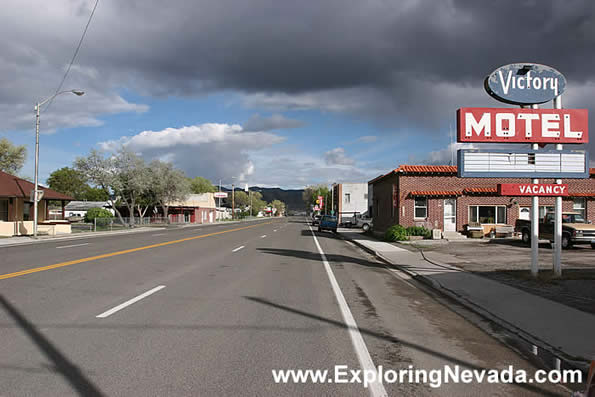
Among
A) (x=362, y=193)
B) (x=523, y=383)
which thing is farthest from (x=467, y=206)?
(x=362, y=193)

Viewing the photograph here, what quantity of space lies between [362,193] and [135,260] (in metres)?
65.5

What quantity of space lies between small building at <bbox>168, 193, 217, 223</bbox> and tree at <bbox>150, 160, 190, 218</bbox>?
327 cm

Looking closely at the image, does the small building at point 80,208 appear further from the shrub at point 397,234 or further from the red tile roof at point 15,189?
the shrub at point 397,234

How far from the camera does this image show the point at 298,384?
4844 mm

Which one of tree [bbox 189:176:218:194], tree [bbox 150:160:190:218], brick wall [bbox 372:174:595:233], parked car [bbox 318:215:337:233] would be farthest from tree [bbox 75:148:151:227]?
tree [bbox 189:176:218:194]

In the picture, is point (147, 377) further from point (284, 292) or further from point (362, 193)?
point (362, 193)

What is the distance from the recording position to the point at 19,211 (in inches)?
1597

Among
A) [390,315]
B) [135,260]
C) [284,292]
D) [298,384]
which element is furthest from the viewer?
[135,260]

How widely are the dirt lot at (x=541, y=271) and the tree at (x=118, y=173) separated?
42867 mm

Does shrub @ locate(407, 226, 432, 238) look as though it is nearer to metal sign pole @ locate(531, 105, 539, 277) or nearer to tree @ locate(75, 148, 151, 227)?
metal sign pole @ locate(531, 105, 539, 277)

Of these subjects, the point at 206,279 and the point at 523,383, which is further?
the point at 206,279

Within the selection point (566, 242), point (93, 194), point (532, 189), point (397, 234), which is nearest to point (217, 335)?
point (532, 189)

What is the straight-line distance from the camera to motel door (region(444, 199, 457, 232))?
3244 cm

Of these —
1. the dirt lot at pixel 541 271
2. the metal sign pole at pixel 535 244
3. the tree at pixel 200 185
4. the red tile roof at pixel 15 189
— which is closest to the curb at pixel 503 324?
the dirt lot at pixel 541 271
